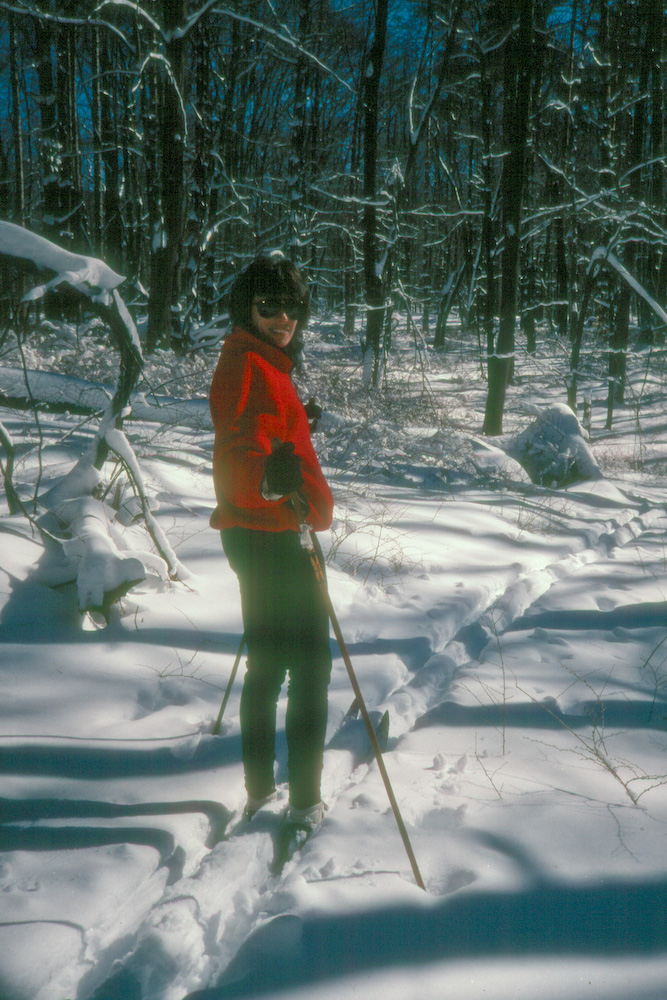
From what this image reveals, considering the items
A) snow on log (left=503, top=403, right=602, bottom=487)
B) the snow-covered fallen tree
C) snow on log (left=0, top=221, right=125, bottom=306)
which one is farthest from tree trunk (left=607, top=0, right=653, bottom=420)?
snow on log (left=0, top=221, right=125, bottom=306)

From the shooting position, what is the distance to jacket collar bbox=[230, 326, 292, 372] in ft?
6.72

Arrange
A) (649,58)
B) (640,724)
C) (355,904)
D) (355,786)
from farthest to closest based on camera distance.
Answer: (649,58) < (640,724) < (355,786) < (355,904)

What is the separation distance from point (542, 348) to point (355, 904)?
25961 millimetres

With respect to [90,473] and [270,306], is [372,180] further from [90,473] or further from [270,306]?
[270,306]

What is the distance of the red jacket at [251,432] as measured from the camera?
195 centimetres

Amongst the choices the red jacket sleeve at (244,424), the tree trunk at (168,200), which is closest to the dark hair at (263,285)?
the red jacket sleeve at (244,424)

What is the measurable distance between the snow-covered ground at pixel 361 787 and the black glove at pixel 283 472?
1.14 meters

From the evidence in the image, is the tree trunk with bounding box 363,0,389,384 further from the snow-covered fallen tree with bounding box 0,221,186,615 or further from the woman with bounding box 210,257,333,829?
the woman with bounding box 210,257,333,829

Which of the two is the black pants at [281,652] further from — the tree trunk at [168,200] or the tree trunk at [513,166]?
the tree trunk at [168,200]

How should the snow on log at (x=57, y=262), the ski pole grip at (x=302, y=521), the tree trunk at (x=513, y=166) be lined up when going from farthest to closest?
1. the tree trunk at (x=513, y=166)
2. the snow on log at (x=57, y=262)
3. the ski pole grip at (x=302, y=521)

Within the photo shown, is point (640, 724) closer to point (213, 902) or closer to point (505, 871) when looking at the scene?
point (505, 871)

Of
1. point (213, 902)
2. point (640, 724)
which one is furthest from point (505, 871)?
point (640, 724)

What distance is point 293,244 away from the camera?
11.3 m

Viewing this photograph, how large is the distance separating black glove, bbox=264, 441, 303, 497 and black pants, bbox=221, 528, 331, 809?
0.22m
